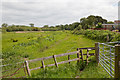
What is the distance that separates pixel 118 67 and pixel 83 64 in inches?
115

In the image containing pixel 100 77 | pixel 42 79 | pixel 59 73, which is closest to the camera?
pixel 100 77

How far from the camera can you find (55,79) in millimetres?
5078

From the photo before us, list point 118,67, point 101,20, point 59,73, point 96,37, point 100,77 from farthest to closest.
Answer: point 101,20 → point 96,37 → point 59,73 → point 100,77 → point 118,67

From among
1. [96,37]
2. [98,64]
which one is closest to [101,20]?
[96,37]

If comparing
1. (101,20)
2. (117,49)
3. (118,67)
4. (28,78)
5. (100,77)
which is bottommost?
(28,78)

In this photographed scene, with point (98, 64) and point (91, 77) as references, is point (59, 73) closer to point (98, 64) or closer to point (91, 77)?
point (91, 77)

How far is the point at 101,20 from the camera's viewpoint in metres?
83.5

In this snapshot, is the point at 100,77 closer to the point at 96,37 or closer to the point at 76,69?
the point at 76,69

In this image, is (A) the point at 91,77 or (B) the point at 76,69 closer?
(A) the point at 91,77

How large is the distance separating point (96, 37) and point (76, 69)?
2019 centimetres

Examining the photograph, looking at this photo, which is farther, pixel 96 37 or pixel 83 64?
pixel 96 37

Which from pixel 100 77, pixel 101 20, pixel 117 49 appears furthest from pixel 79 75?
pixel 101 20

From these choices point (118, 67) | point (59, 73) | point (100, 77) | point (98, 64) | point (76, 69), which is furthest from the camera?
point (98, 64)

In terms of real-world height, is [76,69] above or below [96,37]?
below
